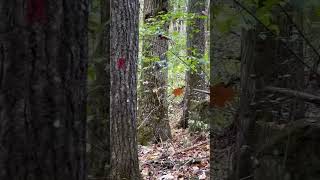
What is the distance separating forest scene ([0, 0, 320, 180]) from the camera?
6.24ft

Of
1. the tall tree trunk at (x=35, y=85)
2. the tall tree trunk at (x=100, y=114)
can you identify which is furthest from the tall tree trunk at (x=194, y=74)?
the tall tree trunk at (x=35, y=85)

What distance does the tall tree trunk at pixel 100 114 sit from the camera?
4.41m

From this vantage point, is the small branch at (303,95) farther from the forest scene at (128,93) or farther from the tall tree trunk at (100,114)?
the tall tree trunk at (100,114)

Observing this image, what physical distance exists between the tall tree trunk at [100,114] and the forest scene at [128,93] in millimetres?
11

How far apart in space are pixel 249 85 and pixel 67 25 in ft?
7.48

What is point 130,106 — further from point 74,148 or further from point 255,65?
point 74,148

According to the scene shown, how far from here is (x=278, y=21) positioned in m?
3.76

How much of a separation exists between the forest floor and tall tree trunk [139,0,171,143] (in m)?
0.33

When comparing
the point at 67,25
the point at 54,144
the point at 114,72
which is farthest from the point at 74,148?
the point at 114,72

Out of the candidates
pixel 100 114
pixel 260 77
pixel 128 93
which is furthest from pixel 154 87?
pixel 260 77

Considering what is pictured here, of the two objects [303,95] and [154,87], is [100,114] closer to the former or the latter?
[303,95]

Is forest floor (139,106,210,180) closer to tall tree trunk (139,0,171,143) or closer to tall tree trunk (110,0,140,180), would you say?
tall tree trunk (139,0,171,143)

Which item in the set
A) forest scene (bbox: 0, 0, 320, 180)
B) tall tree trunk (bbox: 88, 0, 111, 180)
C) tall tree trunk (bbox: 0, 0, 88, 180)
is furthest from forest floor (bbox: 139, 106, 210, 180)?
tall tree trunk (bbox: 0, 0, 88, 180)

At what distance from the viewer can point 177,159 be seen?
29.0ft
